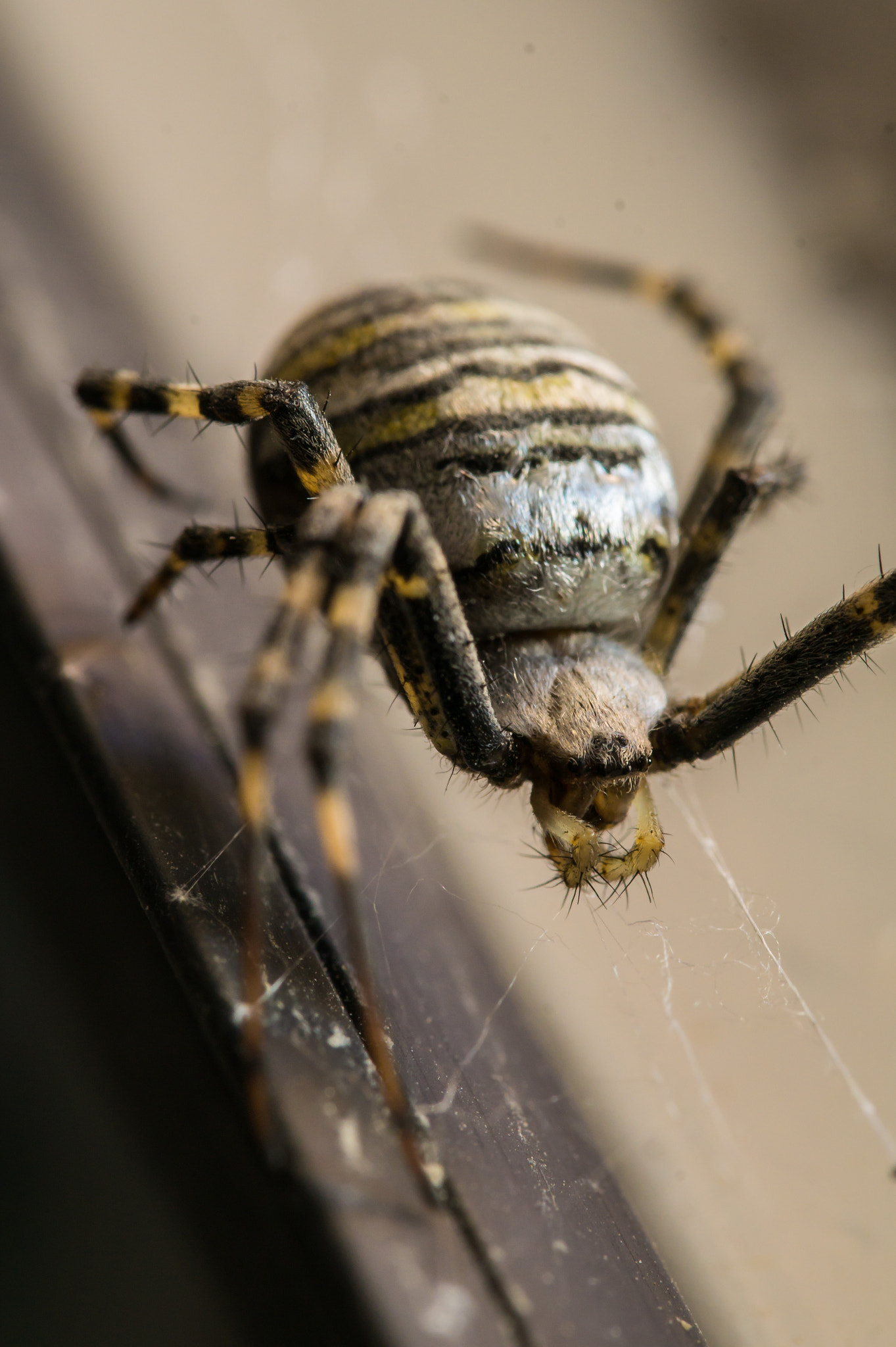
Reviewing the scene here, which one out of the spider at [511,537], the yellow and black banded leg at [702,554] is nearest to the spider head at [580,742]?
the spider at [511,537]

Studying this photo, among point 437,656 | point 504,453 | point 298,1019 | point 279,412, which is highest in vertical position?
point 279,412

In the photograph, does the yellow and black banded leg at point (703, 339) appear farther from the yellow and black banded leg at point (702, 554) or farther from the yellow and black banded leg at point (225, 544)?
the yellow and black banded leg at point (225, 544)

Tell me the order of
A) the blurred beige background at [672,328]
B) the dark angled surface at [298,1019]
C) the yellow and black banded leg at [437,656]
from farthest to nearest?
the blurred beige background at [672,328] → the yellow and black banded leg at [437,656] → the dark angled surface at [298,1019]

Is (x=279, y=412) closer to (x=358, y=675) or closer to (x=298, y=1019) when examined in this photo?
(x=358, y=675)

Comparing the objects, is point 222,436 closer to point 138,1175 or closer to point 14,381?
point 14,381

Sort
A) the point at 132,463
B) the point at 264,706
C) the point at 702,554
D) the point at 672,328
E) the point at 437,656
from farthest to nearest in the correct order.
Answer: the point at 672,328 → the point at 132,463 → the point at 702,554 → the point at 437,656 → the point at 264,706

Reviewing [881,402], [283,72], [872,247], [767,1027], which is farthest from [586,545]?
[283,72]

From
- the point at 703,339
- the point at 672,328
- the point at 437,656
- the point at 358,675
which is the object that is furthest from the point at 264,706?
the point at 672,328

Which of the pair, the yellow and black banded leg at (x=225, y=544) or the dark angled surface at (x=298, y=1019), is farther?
the yellow and black banded leg at (x=225, y=544)
